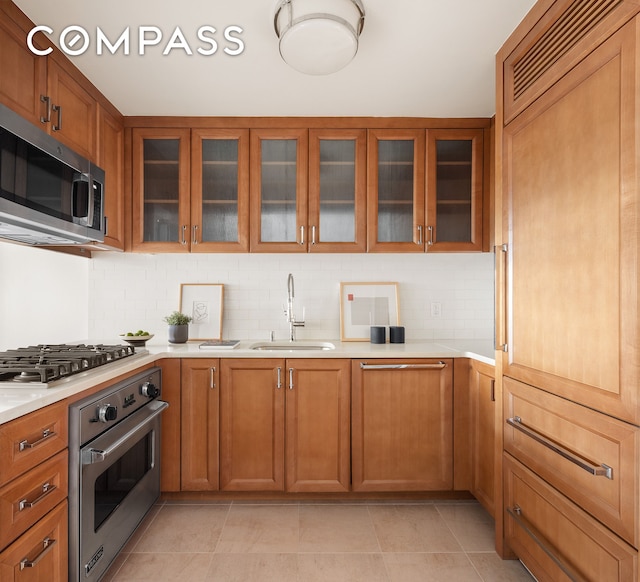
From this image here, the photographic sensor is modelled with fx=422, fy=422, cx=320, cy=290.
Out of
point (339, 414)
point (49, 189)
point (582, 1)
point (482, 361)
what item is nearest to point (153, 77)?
point (49, 189)

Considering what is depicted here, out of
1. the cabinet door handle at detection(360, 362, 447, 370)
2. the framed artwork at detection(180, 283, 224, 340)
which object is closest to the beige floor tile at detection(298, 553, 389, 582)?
the cabinet door handle at detection(360, 362, 447, 370)

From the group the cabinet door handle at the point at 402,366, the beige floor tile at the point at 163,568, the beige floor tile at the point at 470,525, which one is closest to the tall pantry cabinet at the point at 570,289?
the beige floor tile at the point at 470,525

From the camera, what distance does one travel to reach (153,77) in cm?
226

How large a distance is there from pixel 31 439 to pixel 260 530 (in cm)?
133

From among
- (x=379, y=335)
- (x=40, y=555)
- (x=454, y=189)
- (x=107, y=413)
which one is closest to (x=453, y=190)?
(x=454, y=189)

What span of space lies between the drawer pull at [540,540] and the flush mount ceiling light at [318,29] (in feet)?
6.84

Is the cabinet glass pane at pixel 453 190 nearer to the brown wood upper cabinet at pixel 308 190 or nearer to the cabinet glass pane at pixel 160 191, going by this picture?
→ the brown wood upper cabinet at pixel 308 190

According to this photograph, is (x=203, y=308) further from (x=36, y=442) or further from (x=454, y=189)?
(x=454, y=189)

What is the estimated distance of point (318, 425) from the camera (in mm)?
2467

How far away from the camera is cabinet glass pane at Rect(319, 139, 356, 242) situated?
2771mm

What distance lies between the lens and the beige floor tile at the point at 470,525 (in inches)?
82.3

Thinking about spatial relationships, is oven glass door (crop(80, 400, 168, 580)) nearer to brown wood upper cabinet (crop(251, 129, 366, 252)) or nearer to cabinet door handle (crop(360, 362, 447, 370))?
cabinet door handle (crop(360, 362, 447, 370))

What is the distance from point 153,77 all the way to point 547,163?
199cm

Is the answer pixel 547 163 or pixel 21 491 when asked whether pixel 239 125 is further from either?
pixel 21 491
